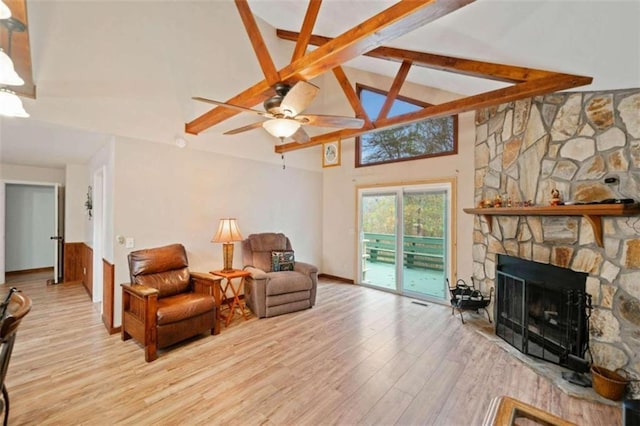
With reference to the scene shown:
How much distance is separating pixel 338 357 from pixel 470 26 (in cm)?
322

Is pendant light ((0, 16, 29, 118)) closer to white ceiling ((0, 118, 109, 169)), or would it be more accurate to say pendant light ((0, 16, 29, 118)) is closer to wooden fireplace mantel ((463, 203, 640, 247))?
white ceiling ((0, 118, 109, 169))

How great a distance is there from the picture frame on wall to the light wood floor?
11.5 ft

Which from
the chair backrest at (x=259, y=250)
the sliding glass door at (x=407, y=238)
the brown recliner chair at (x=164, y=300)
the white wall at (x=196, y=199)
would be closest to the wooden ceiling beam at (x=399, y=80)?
the sliding glass door at (x=407, y=238)

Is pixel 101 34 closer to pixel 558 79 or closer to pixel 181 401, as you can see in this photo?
pixel 181 401

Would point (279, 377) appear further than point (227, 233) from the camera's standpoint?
No

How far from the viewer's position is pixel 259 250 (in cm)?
448

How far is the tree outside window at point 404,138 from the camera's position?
447 cm

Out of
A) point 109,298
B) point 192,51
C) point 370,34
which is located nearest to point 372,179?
point 192,51

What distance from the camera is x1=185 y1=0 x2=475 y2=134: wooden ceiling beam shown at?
5.04ft

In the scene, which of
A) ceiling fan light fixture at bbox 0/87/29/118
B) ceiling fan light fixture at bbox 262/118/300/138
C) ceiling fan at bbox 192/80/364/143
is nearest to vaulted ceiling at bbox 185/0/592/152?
ceiling fan at bbox 192/80/364/143

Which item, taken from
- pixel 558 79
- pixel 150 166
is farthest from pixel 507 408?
pixel 150 166

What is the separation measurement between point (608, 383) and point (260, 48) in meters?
4.28

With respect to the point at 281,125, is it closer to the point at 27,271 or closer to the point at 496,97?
the point at 496,97

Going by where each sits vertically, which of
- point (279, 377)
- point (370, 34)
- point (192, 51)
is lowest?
point (279, 377)
